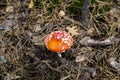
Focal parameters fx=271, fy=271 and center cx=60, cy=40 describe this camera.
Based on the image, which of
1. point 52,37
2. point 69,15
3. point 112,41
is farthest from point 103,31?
point 52,37

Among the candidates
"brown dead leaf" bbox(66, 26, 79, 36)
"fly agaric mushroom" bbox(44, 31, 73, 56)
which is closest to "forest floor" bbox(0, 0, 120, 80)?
"brown dead leaf" bbox(66, 26, 79, 36)

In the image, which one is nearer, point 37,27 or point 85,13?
point 85,13

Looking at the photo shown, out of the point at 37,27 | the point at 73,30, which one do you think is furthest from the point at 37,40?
the point at 73,30

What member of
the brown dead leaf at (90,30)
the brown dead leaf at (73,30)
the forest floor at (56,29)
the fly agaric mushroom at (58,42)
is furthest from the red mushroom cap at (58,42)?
the brown dead leaf at (90,30)

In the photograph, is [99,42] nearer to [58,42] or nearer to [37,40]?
[58,42]

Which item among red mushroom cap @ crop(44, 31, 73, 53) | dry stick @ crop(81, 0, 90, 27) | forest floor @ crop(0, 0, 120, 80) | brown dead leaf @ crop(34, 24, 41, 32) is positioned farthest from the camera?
brown dead leaf @ crop(34, 24, 41, 32)

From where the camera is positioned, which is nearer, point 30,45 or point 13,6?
point 30,45

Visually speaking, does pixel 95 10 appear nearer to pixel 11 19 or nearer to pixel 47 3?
pixel 47 3

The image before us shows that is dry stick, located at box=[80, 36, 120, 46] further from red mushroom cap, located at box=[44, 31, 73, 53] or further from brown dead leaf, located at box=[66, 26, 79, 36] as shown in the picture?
red mushroom cap, located at box=[44, 31, 73, 53]

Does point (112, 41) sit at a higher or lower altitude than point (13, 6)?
lower
